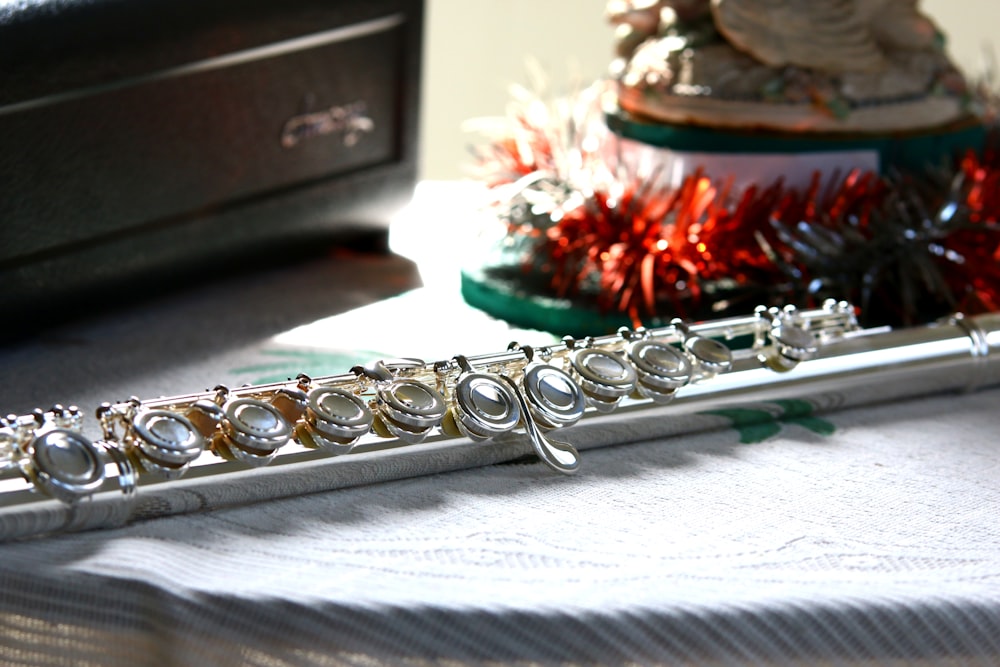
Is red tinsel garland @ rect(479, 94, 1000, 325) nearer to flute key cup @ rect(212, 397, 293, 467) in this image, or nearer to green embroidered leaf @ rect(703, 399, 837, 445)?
green embroidered leaf @ rect(703, 399, 837, 445)

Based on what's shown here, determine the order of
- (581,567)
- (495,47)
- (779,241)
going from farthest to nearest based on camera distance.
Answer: (495,47) → (779,241) → (581,567)

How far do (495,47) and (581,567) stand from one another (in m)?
1.32

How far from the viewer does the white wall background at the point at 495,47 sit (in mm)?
1610

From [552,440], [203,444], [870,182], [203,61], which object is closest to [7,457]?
[203,444]

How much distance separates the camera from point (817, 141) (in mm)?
644

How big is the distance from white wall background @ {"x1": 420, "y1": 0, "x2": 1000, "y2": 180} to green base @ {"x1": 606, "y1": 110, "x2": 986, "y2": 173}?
94 cm

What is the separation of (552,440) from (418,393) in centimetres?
5

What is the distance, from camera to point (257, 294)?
2.26 ft

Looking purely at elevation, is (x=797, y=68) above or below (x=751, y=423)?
above

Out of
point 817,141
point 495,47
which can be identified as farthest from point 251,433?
point 495,47

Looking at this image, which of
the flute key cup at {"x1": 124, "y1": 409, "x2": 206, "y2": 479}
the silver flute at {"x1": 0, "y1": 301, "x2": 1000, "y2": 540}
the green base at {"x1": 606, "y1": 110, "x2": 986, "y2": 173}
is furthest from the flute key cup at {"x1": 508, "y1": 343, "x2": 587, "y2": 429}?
the green base at {"x1": 606, "y1": 110, "x2": 986, "y2": 173}

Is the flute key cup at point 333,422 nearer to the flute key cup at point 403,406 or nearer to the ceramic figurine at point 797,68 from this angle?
the flute key cup at point 403,406

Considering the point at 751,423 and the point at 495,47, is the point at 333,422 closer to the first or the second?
the point at 751,423

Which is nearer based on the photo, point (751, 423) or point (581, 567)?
point (581, 567)
